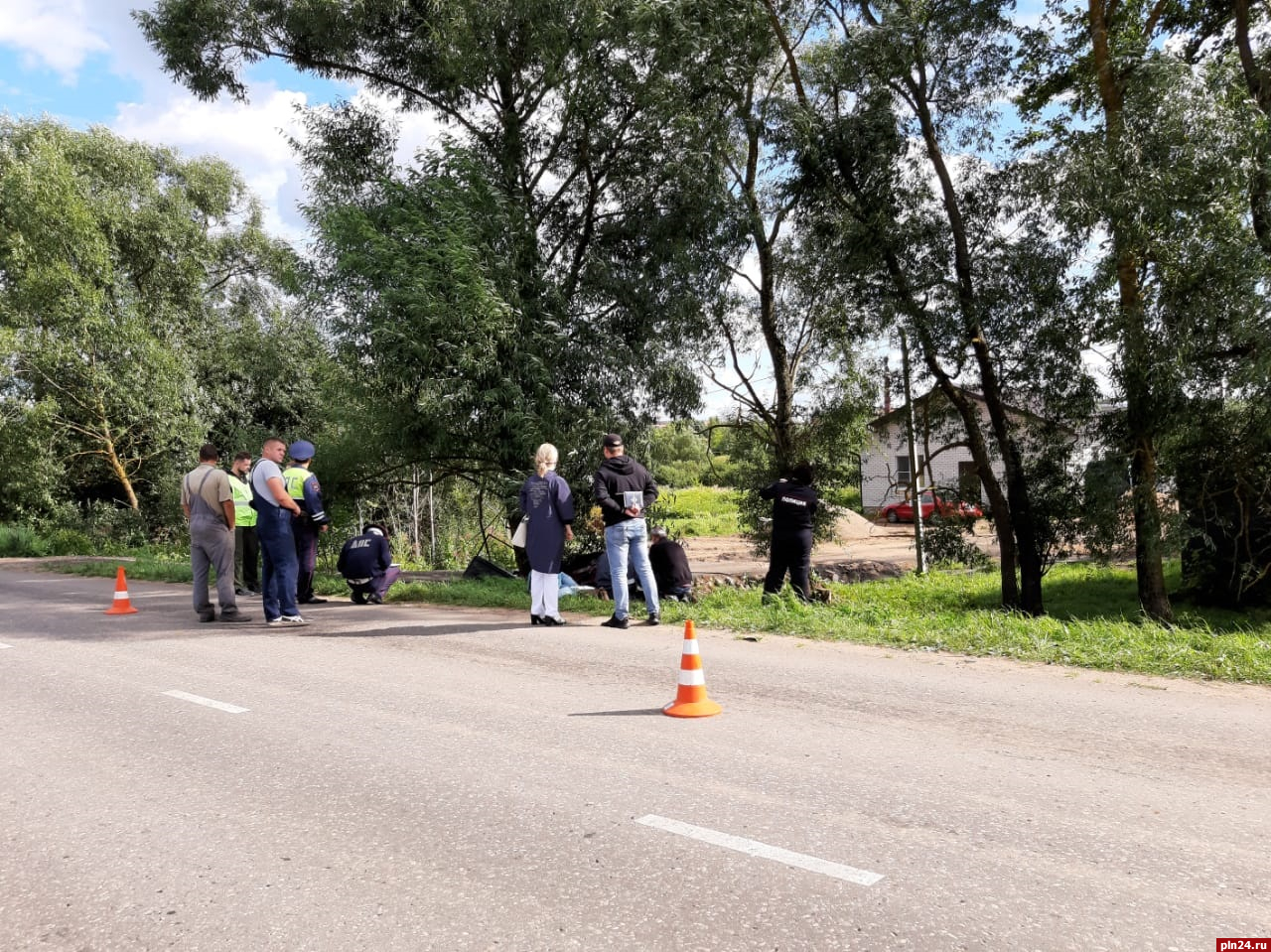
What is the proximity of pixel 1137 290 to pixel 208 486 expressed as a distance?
12390 millimetres

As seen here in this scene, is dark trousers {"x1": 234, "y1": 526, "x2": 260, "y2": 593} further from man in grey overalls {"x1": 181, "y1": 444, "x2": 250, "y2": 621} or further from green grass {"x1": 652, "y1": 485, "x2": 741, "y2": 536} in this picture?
green grass {"x1": 652, "y1": 485, "x2": 741, "y2": 536}

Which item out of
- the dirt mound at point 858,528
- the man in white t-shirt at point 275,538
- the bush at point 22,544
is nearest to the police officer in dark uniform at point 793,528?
the man in white t-shirt at point 275,538

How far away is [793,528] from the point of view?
37.1 ft

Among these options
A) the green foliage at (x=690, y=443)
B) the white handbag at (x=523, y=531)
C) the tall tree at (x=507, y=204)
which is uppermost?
the tall tree at (x=507, y=204)

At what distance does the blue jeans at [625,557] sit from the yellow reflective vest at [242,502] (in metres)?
6.94

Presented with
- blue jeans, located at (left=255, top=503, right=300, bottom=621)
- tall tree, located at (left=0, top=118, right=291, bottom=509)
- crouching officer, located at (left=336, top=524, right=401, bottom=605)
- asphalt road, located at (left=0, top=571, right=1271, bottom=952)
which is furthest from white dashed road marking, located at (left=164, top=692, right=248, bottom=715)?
tall tree, located at (left=0, top=118, right=291, bottom=509)

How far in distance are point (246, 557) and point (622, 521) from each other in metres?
7.91

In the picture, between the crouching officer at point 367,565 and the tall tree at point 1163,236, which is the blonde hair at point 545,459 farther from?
the tall tree at point 1163,236

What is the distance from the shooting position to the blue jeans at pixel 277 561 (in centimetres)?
1041

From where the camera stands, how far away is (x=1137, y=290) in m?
12.7

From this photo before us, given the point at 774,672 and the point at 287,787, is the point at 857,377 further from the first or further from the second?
the point at 287,787

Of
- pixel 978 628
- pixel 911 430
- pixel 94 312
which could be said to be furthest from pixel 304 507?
pixel 94 312

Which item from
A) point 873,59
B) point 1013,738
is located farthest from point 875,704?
point 873,59

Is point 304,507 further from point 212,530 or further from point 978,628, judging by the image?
point 978,628
